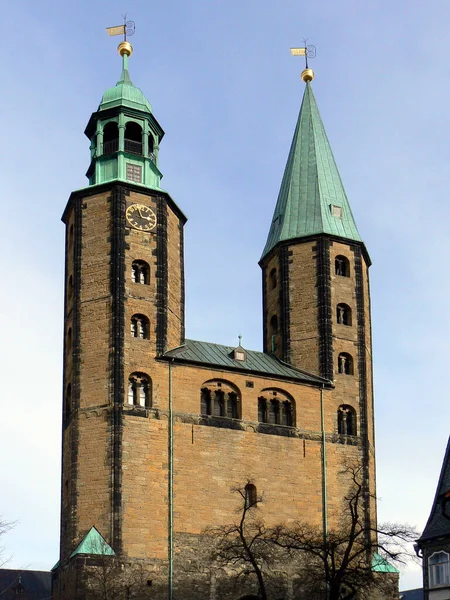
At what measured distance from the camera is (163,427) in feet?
174

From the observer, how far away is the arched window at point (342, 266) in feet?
202

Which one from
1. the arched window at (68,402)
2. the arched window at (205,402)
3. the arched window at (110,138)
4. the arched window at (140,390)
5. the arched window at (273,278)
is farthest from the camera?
the arched window at (273,278)

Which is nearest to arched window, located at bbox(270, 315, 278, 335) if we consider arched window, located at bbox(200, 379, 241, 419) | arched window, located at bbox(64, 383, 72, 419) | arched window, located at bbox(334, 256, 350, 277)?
arched window, located at bbox(334, 256, 350, 277)

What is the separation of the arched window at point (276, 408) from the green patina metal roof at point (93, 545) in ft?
33.6

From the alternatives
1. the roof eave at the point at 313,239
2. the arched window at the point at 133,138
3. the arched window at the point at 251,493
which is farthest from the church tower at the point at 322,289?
the arched window at the point at 133,138

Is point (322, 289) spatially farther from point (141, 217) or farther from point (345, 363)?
point (141, 217)

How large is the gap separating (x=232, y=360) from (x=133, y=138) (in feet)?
43.2

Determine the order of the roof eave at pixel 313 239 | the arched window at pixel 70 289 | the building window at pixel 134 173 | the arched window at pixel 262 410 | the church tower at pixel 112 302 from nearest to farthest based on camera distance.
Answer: the church tower at pixel 112 302 → the arched window at pixel 262 410 → the arched window at pixel 70 289 → the building window at pixel 134 173 → the roof eave at pixel 313 239

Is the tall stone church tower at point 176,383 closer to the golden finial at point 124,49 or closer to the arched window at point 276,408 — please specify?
the arched window at point 276,408

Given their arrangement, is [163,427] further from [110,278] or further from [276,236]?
[276,236]

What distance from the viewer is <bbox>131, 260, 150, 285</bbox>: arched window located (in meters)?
56.0

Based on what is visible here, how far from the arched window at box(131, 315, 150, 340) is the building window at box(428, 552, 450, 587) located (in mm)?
17270

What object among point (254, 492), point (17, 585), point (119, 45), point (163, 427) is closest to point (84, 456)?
point (163, 427)

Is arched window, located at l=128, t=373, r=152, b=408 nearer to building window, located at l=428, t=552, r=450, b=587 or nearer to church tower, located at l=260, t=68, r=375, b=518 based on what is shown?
church tower, located at l=260, t=68, r=375, b=518
